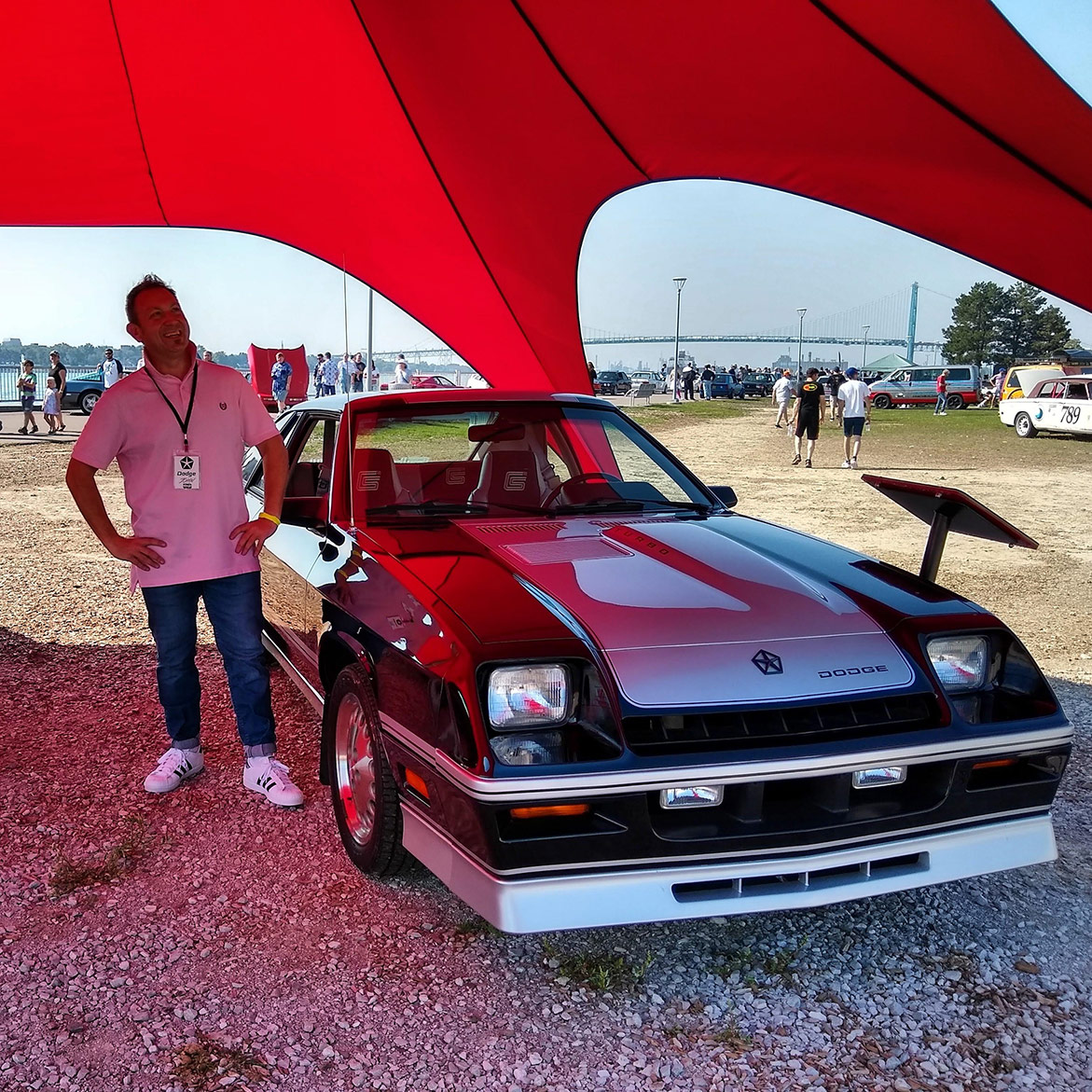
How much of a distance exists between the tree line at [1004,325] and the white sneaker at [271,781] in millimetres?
116343

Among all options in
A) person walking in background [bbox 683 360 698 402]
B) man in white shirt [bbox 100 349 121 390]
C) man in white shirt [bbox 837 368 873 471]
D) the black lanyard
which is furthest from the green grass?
person walking in background [bbox 683 360 698 402]

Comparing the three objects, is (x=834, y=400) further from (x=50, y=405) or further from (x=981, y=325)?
(x=981, y=325)

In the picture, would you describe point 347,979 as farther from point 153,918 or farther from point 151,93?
point 151,93

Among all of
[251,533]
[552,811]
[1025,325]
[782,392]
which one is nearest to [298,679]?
[251,533]

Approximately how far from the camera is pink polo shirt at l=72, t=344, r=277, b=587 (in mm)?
3467

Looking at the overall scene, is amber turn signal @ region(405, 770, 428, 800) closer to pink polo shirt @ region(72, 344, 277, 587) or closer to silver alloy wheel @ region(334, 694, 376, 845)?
silver alloy wheel @ region(334, 694, 376, 845)

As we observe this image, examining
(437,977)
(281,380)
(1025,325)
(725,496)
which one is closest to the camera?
(437,977)

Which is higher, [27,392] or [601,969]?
[27,392]

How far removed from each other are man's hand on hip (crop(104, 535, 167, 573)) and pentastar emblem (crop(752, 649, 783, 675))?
222cm

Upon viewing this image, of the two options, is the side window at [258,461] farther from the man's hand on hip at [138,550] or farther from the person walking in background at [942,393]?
the person walking in background at [942,393]

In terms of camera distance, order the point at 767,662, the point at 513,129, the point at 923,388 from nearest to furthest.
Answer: the point at 767,662
the point at 513,129
the point at 923,388

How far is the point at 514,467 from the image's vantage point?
13.4 ft

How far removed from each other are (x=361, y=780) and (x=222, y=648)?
1034mm

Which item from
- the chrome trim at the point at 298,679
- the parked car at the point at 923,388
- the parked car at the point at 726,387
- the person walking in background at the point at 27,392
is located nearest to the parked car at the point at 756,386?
the parked car at the point at 726,387
